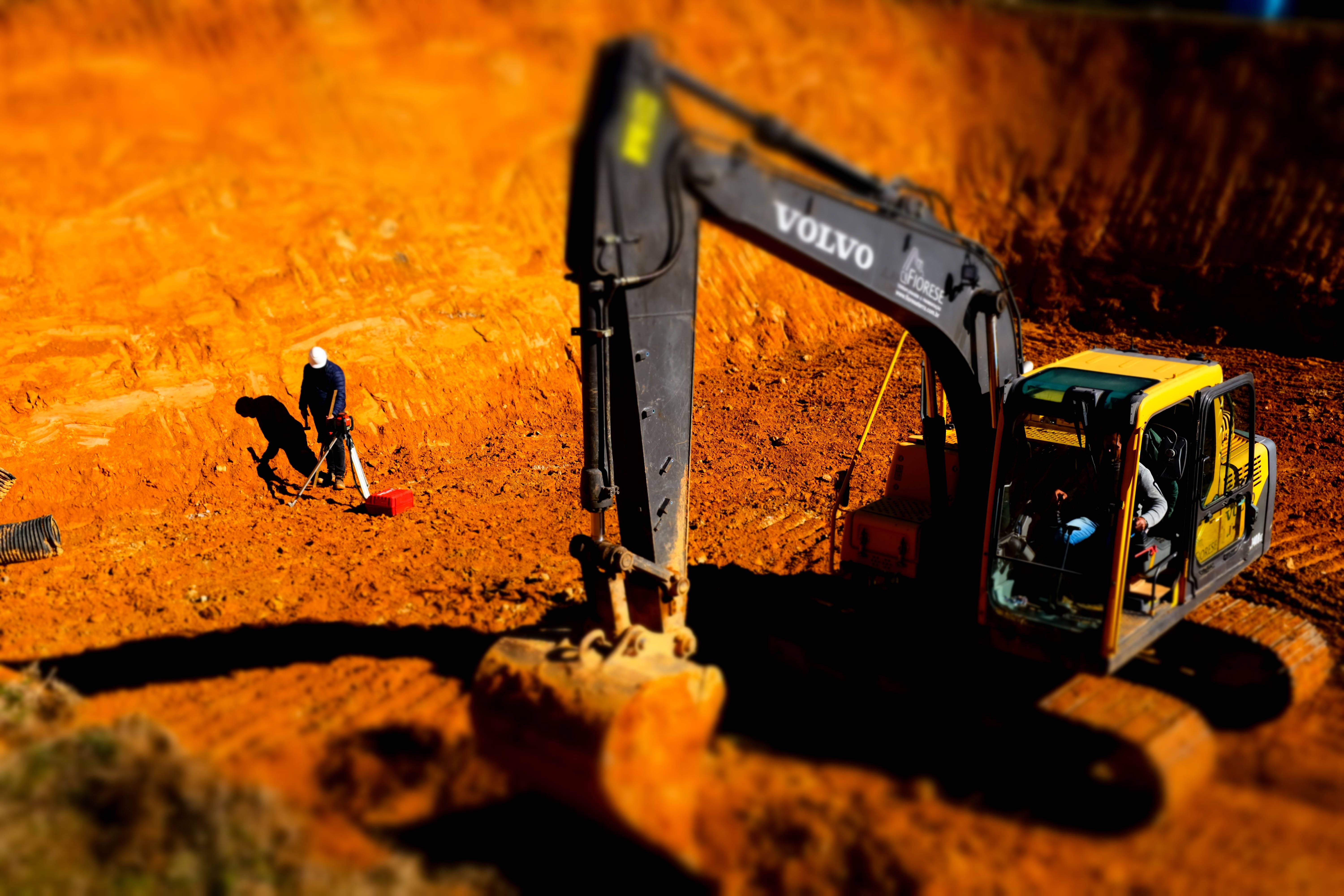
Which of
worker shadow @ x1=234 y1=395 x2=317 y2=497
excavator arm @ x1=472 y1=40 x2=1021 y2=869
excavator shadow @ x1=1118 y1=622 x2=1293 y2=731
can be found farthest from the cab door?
worker shadow @ x1=234 y1=395 x2=317 y2=497

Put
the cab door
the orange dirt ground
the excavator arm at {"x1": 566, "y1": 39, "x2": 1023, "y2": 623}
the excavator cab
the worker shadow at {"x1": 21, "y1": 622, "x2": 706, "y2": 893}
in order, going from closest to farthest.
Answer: the excavator arm at {"x1": 566, "y1": 39, "x2": 1023, "y2": 623}, the worker shadow at {"x1": 21, "y1": 622, "x2": 706, "y2": 893}, the orange dirt ground, the excavator cab, the cab door

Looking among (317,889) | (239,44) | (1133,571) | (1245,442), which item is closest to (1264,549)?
(1245,442)

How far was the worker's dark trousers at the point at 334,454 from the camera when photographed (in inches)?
436

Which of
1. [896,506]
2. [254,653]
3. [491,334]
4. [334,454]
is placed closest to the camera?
[896,506]

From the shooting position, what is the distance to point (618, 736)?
16.6 feet

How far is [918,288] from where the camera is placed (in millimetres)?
5723

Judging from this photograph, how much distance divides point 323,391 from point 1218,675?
8722 mm

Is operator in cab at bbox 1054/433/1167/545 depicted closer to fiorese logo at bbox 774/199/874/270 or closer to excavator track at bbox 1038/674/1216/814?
excavator track at bbox 1038/674/1216/814

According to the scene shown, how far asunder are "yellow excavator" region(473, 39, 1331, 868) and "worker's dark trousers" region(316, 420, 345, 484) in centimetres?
553

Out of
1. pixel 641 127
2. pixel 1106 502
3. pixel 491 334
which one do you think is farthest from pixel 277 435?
pixel 1106 502

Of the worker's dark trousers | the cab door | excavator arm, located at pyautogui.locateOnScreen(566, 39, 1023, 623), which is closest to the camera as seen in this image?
excavator arm, located at pyautogui.locateOnScreen(566, 39, 1023, 623)

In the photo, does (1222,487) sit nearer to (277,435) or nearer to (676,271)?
(676,271)

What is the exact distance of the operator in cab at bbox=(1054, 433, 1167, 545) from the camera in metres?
6.18

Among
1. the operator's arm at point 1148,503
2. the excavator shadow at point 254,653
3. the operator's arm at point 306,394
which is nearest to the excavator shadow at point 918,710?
the operator's arm at point 1148,503
